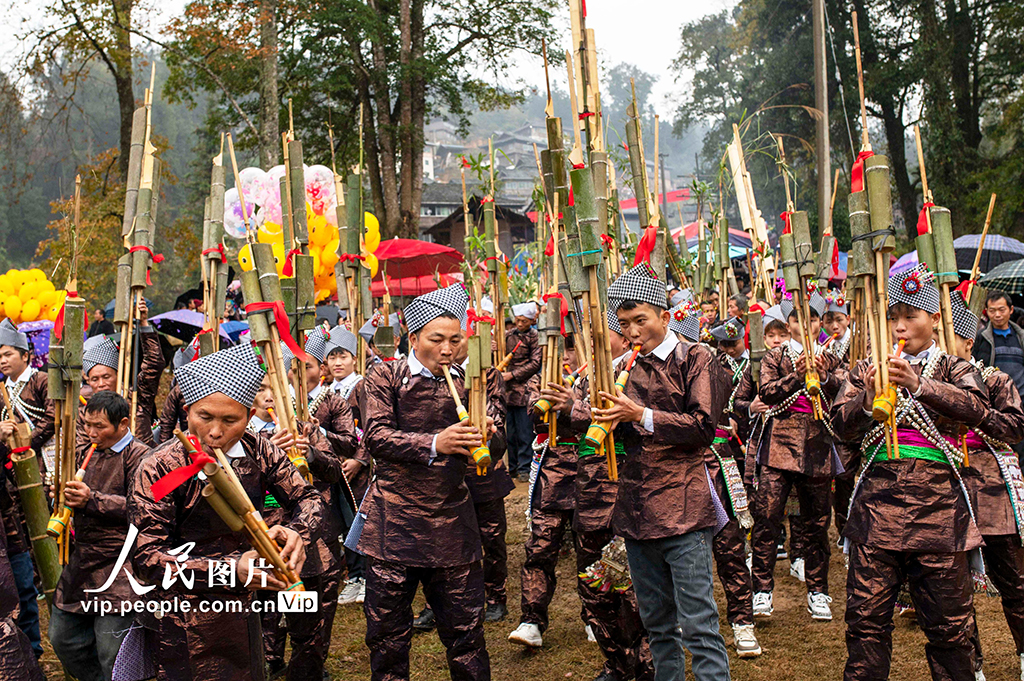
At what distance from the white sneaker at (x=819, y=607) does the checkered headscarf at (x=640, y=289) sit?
2.74m

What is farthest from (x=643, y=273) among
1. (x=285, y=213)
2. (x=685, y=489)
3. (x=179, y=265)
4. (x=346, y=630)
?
(x=179, y=265)

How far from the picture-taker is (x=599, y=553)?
4.86 meters

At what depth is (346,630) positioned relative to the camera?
Answer: 230 inches

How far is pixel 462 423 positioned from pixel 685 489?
1.03 m

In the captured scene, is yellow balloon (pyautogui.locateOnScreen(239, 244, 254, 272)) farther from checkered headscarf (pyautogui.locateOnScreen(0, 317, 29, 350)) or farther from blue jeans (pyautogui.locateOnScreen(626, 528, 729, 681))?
checkered headscarf (pyautogui.locateOnScreen(0, 317, 29, 350))

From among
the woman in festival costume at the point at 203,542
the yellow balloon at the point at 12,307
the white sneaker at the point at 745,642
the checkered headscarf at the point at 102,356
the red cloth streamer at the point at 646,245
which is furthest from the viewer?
the yellow balloon at the point at 12,307

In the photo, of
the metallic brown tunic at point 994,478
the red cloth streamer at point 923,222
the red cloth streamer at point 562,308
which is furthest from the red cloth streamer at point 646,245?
the metallic brown tunic at point 994,478

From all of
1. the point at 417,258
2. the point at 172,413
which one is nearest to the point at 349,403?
the point at 172,413

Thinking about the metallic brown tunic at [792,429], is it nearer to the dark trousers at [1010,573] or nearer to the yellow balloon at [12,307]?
the dark trousers at [1010,573]

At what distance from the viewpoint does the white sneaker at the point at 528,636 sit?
530 cm

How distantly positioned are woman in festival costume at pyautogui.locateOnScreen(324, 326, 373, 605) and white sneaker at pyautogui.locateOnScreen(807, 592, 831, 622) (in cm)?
291

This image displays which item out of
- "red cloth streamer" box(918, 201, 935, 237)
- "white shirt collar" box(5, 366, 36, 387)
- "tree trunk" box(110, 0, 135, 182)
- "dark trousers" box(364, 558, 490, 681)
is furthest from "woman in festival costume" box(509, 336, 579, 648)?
"tree trunk" box(110, 0, 135, 182)

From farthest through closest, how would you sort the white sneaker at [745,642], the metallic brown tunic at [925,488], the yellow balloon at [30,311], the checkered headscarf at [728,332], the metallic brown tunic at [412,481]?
the yellow balloon at [30,311]
the checkered headscarf at [728,332]
the white sneaker at [745,642]
the metallic brown tunic at [412,481]
the metallic brown tunic at [925,488]

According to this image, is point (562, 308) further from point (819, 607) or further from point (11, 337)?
point (11, 337)
